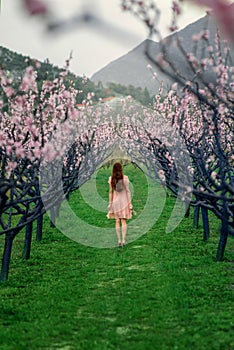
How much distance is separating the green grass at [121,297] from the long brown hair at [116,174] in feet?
5.51

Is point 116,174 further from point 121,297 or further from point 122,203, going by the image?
point 121,297

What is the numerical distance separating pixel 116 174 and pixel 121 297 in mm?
4845

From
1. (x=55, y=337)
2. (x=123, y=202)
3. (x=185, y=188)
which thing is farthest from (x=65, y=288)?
(x=123, y=202)

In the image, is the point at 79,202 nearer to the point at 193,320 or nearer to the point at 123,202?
the point at 123,202

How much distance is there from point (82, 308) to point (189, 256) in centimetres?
439

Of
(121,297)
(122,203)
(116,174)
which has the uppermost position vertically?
(116,174)

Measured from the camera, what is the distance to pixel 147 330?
7.27m

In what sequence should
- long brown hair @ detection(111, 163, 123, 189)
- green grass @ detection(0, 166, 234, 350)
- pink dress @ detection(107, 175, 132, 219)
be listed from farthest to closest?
pink dress @ detection(107, 175, 132, 219) → long brown hair @ detection(111, 163, 123, 189) → green grass @ detection(0, 166, 234, 350)

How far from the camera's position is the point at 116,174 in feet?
44.2

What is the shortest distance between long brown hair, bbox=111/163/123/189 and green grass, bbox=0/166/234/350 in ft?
5.51

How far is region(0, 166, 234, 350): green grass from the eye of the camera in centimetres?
696

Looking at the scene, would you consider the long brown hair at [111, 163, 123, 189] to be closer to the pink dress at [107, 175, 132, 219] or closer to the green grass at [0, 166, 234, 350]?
the pink dress at [107, 175, 132, 219]

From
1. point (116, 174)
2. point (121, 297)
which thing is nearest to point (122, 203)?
point (116, 174)

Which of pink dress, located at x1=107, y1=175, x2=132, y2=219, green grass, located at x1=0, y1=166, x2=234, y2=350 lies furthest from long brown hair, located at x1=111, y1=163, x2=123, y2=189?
green grass, located at x1=0, y1=166, x2=234, y2=350
